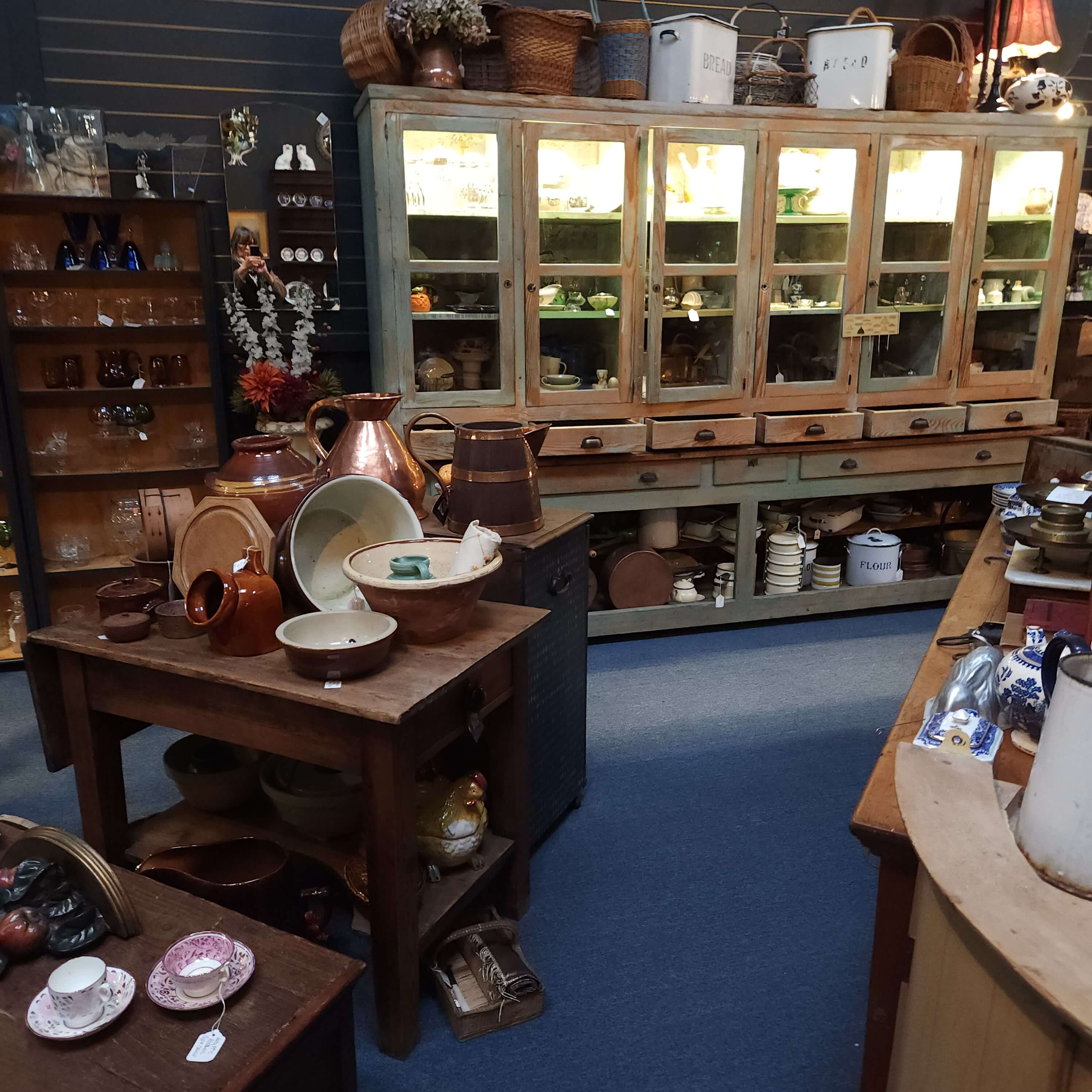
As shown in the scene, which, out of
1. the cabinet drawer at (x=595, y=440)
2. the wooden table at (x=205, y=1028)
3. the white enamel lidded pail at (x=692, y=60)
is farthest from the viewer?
the cabinet drawer at (x=595, y=440)

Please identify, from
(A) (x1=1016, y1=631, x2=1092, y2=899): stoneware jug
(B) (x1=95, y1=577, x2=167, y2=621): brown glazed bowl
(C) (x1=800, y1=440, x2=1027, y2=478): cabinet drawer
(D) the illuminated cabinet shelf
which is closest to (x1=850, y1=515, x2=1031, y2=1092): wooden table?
(A) (x1=1016, y1=631, x2=1092, y2=899): stoneware jug

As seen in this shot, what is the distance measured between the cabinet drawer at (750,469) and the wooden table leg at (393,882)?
248cm

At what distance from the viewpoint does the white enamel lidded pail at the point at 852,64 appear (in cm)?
359

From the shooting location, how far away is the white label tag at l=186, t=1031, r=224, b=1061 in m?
1.11

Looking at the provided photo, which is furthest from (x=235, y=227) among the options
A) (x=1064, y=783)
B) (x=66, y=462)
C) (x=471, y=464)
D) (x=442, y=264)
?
(x=1064, y=783)

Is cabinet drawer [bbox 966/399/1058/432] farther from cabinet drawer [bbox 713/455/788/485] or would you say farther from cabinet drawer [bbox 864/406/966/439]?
cabinet drawer [bbox 713/455/788/485]

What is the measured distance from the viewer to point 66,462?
3533mm

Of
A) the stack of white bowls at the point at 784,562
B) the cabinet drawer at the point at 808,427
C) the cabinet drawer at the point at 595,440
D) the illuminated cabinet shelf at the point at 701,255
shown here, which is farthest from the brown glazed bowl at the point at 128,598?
the stack of white bowls at the point at 784,562

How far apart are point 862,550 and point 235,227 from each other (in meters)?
3.00

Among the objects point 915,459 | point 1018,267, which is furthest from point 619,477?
point 1018,267

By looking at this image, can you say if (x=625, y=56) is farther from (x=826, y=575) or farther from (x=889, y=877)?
(x=889, y=877)

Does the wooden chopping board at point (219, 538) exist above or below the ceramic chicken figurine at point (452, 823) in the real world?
above

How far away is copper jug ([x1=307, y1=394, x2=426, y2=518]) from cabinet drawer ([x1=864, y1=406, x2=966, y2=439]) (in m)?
2.47

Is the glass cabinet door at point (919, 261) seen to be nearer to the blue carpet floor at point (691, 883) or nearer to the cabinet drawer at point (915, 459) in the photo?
the cabinet drawer at point (915, 459)
